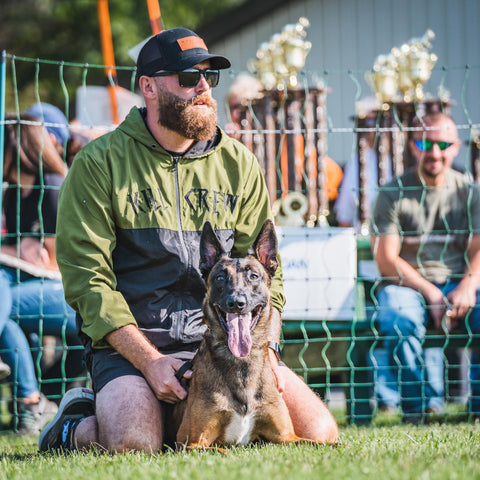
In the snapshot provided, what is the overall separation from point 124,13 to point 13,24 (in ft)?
12.2

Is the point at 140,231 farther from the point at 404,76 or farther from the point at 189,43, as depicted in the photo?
the point at 404,76

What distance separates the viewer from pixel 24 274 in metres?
5.55

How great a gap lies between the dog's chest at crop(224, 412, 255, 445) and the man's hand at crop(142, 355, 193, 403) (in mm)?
257

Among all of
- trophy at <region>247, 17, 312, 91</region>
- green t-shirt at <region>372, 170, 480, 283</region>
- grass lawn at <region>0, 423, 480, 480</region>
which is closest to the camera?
grass lawn at <region>0, 423, 480, 480</region>

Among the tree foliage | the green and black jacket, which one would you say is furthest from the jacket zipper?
the tree foliage

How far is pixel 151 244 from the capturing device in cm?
389

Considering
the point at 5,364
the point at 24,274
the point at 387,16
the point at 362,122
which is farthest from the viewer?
the point at 387,16

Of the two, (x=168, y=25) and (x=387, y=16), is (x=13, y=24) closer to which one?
(x=168, y=25)

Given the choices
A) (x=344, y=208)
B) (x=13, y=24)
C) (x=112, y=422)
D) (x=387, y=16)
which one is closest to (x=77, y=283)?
(x=112, y=422)

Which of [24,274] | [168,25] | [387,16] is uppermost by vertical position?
[168,25]

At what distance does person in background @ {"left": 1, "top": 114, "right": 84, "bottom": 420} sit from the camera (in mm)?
5457

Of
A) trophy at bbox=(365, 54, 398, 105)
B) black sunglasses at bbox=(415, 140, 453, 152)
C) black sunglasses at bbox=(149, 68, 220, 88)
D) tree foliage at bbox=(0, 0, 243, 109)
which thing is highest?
tree foliage at bbox=(0, 0, 243, 109)

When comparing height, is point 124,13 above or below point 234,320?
above

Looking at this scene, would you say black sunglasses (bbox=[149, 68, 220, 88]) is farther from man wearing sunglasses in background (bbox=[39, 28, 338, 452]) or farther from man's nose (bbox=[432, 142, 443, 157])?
man's nose (bbox=[432, 142, 443, 157])
